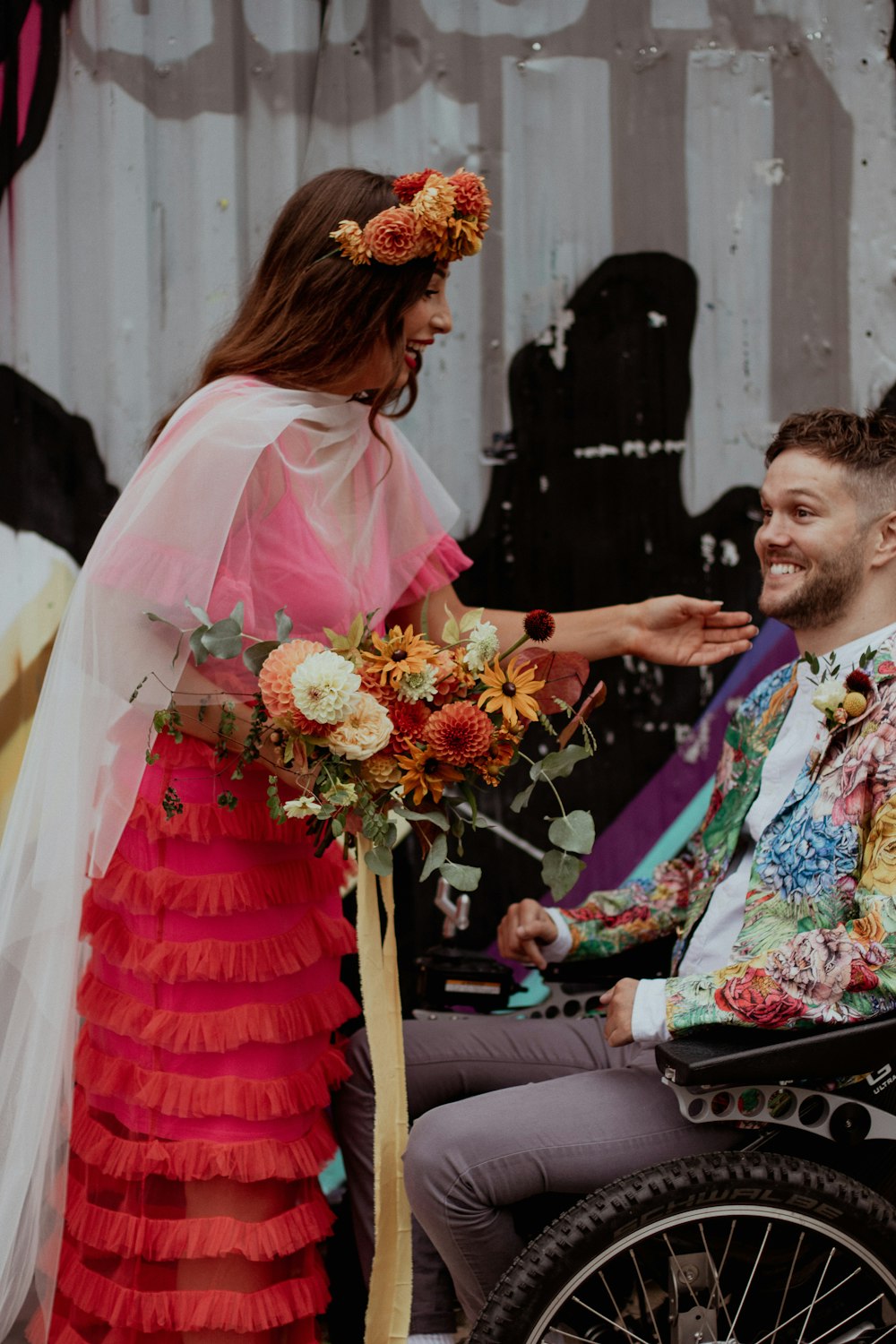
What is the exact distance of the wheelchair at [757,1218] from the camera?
188 centimetres

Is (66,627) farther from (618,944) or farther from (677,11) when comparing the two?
(677,11)

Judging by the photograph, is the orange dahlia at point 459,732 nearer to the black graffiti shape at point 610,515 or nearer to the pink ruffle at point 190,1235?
the pink ruffle at point 190,1235

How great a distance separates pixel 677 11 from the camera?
129 inches

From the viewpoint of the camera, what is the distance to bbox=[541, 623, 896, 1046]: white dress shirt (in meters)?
2.38

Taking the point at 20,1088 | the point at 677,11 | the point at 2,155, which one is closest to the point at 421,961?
the point at 20,1088

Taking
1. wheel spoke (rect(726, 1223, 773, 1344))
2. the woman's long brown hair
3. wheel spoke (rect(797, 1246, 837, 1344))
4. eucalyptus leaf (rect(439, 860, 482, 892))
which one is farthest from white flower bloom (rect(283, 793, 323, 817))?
wheel spoke (rect(797, 1246, 837, 1344))

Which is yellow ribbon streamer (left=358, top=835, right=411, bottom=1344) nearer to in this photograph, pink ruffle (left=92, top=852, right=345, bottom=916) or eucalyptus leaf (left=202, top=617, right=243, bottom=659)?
pink ruffle (left=92, top=852, right=345, bottom=916)

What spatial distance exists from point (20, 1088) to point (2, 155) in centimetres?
230

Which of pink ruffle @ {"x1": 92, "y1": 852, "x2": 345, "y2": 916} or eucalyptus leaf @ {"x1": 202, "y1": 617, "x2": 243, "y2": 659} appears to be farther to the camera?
pink ruffle @ {"x1": 92, "y1": 852, "x2": 345, "y2": 916}

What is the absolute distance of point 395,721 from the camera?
200cm

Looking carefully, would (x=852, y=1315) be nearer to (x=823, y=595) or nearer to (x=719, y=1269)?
(x=719, y=1269)

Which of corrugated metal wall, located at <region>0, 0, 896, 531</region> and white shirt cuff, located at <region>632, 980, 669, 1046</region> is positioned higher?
corrugated metal wall, located at <region>0, 0, 896, 531</region>

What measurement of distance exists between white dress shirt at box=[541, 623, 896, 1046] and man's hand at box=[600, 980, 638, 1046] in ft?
0.84

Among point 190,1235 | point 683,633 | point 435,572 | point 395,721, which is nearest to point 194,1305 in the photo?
point 190,1235
